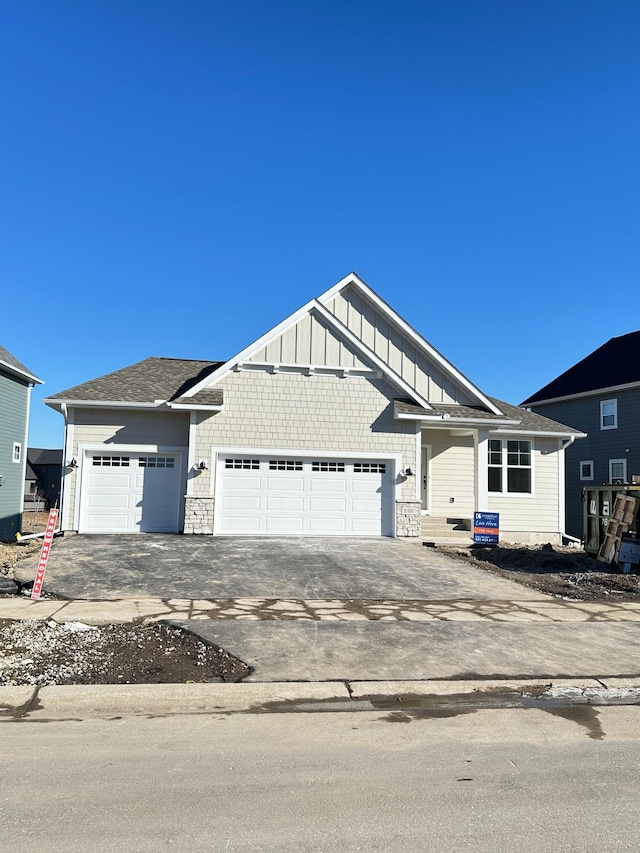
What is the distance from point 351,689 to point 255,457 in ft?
40.0

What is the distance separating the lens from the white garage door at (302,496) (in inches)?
684

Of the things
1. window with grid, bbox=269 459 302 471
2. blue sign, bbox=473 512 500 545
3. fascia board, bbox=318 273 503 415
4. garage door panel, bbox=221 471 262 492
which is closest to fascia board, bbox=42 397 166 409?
garage door panel, bbox=221 471 262 492

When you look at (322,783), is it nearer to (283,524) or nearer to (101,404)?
(283,524)

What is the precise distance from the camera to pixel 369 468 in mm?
18109

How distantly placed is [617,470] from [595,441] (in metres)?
2.01

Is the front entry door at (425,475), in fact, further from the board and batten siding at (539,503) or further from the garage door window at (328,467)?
the garage door window at (328,467)

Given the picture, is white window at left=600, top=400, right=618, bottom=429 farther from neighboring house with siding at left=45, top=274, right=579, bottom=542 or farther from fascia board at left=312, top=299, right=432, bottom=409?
fascia board at left=312, top=299, right=432, bottom=409

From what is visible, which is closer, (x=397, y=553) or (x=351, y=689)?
(x=351, y=689)

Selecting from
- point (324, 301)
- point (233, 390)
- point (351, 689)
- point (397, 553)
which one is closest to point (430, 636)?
point (351, 689)

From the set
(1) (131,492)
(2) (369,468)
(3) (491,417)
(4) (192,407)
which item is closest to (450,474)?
(3) (491,417)

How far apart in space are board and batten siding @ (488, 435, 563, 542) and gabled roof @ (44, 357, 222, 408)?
10.8 metres

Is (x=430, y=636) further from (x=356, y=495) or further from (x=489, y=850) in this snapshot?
(x=356, y=495)

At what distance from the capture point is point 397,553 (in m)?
14.6

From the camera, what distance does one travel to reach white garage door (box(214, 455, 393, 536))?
17375mm
